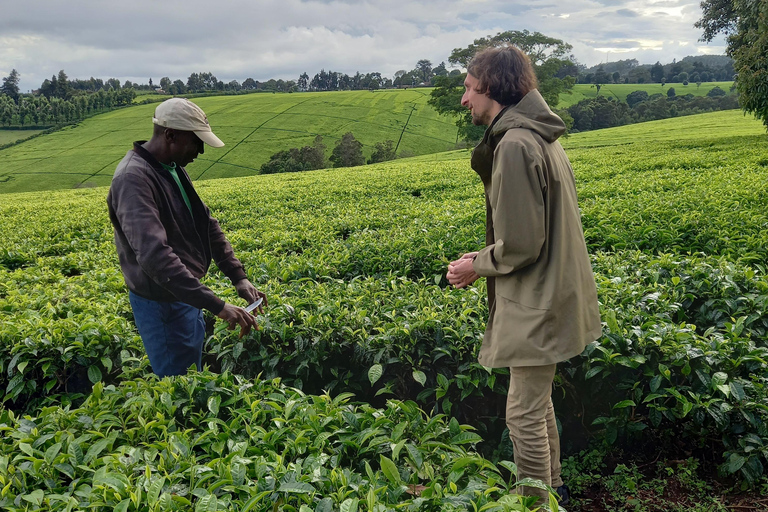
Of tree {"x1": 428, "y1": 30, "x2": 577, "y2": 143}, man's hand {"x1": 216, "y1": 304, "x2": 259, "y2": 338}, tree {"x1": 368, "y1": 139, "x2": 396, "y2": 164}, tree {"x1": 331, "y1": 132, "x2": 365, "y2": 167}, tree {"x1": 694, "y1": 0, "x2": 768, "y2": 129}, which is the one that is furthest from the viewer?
tree {"x1": 368, "y1": 139, "x2": 396, "y2": 164}

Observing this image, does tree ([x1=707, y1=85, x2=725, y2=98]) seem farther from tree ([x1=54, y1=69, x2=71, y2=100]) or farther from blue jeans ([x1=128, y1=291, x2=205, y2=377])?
tree ([x1=54, y1=69, x2=71, y2=100])

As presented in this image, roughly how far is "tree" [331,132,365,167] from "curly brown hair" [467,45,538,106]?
184 ft

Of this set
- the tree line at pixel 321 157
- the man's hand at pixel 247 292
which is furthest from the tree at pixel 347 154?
the man's hand at pixel 247 292

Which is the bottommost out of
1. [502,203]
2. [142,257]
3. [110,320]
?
[110,320]

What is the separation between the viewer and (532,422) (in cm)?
295

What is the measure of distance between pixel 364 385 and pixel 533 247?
1979 mm

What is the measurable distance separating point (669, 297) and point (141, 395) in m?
4.10

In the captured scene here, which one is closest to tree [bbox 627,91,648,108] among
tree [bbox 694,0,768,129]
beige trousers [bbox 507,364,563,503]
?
tree [bbox 694,0,768,129]

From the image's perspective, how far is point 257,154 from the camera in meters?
64.0

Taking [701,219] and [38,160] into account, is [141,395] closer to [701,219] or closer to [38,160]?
[701,219]

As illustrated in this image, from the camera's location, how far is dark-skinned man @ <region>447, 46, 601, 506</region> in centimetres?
273

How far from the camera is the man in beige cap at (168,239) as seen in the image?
3.25 metres

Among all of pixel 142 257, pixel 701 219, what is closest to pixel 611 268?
pixel 701 219

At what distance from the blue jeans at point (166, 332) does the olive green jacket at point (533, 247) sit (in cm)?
208
